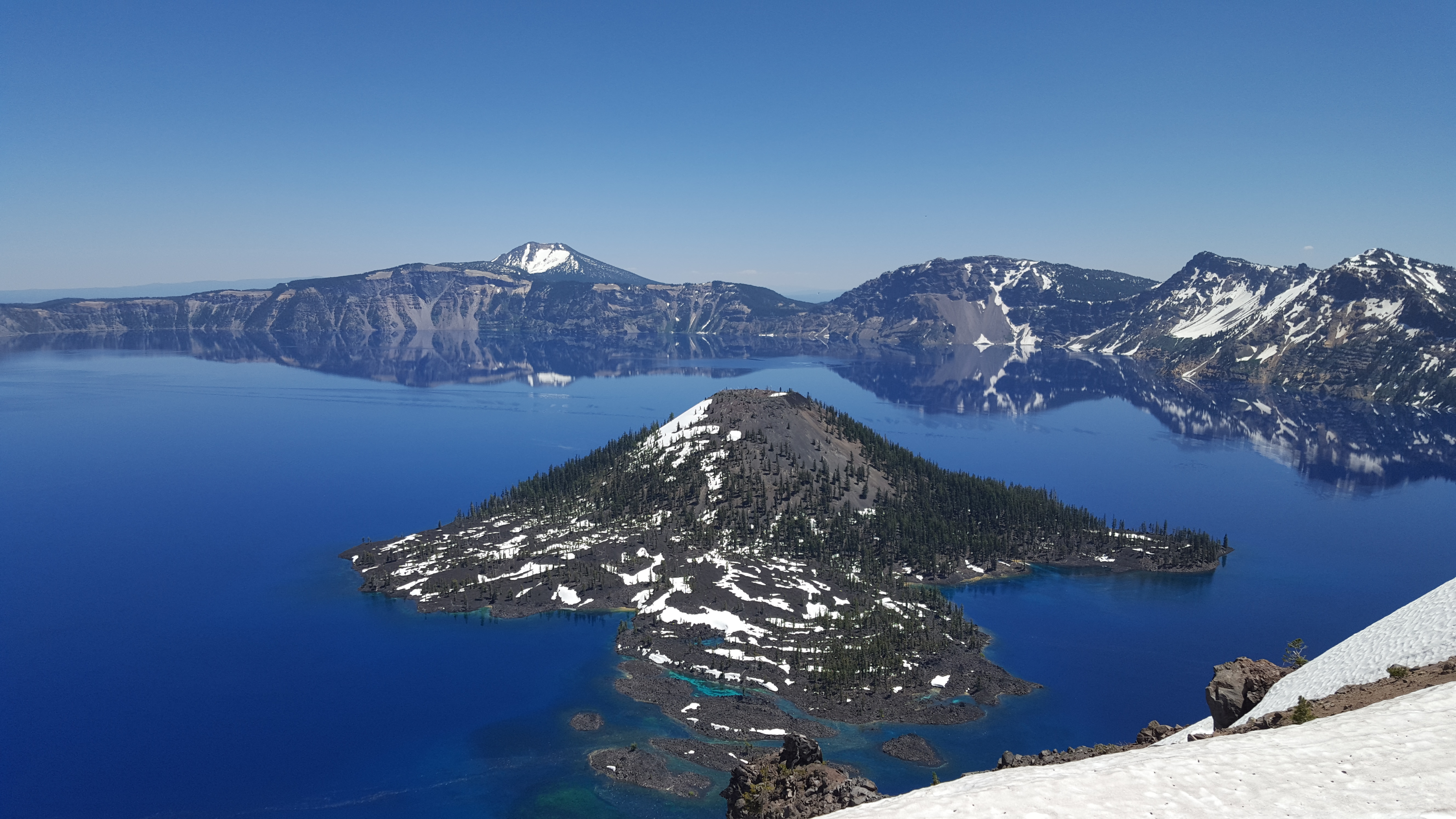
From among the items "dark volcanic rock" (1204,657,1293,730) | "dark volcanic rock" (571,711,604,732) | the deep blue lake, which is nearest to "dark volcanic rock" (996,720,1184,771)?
"dark volcanic rock" (1204,657,1293,730)

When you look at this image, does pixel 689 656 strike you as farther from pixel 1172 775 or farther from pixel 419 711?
pixel 1172 775

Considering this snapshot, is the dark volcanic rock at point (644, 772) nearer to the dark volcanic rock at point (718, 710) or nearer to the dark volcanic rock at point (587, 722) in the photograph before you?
the dark volcanic rock at point (587, 722)

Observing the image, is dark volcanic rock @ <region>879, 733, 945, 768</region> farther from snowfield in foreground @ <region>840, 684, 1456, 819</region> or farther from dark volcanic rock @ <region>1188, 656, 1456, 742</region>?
snowfield in foreground @ <region>840, 684, 1456, 819</region>

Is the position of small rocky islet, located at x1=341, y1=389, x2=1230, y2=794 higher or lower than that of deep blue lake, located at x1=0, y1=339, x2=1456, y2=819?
higher

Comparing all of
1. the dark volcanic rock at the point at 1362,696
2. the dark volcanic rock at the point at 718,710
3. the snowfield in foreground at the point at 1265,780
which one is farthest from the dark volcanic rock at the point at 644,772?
the dark volcanic rock at the point at 1362,696

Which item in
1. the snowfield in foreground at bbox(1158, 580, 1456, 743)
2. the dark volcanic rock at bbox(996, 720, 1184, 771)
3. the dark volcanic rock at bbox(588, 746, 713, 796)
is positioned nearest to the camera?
the snowfield in foreground at bbox(1158, 580, 1456, 743)
